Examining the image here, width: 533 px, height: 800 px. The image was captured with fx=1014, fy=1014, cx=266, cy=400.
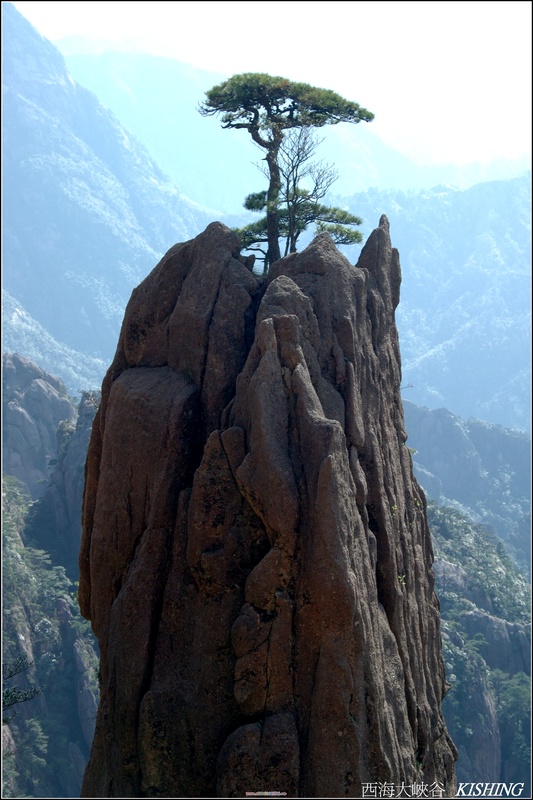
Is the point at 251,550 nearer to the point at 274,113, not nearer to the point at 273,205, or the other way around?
the point at 273,205

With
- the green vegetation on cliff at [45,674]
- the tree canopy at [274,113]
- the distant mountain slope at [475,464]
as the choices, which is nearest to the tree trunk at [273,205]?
the tree canopy at [274,113]

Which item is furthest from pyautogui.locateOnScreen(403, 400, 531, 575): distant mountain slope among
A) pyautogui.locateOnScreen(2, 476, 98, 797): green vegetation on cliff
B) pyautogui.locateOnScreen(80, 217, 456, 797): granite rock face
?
pyautogui.locateOnScreen(80, 217, 456, 797): granite rock face

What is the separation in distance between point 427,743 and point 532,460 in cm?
13534

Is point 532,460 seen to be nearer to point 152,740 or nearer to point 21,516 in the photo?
point 21,516

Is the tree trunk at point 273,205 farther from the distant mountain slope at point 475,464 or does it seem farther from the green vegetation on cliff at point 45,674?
the distant mountain slope at point 475,464

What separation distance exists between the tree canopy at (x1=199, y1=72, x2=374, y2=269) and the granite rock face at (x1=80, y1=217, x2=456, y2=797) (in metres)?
4.78

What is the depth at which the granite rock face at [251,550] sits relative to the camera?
16.6 m

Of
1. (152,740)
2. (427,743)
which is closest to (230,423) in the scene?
(152,740)

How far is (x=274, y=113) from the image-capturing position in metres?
26.9

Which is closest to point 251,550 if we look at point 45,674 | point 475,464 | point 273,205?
point 273,205

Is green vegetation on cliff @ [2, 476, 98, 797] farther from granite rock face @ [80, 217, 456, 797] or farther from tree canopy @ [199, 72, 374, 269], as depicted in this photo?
granite rock face @ [80, 217, 456, 797]

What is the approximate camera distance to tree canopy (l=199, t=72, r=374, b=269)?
26.2 m

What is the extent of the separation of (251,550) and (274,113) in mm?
13693

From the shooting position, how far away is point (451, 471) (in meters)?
145
